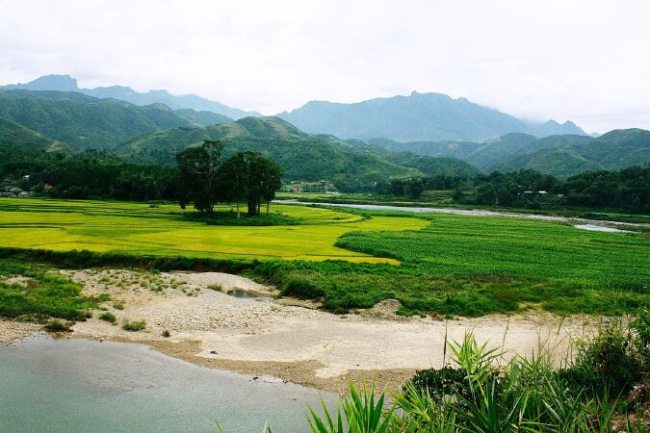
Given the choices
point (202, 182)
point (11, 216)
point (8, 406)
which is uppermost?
point (202, 182)

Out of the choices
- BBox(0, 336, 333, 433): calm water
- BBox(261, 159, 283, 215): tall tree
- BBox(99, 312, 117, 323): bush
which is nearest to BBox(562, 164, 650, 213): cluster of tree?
BBox(261, 159, 283, 215): tall tree

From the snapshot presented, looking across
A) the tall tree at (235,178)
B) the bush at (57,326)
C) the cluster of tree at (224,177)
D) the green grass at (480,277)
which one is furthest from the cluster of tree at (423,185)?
the bush at (57,326)

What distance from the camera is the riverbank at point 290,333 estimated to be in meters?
21.1

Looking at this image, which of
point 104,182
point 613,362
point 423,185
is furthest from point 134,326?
point 423,185

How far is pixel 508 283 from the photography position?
34.5 meters

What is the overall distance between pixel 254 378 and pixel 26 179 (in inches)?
5505

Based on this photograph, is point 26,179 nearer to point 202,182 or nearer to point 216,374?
point 202,182

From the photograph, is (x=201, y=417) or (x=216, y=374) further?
(x=216, y=374)

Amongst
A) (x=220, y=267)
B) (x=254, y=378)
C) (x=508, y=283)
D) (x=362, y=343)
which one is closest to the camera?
(x=254, y=378)

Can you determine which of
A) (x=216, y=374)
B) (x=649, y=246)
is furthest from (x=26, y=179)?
(x=649, y=246)

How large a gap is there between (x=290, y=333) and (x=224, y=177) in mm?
53843

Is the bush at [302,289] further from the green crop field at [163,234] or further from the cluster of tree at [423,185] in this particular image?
the cluster of tree at [423,185]

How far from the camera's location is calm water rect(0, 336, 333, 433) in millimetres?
A: 15938

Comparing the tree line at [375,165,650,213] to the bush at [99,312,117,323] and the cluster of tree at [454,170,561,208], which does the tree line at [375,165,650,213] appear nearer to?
the cluster of tree at [454,170,561,208]
